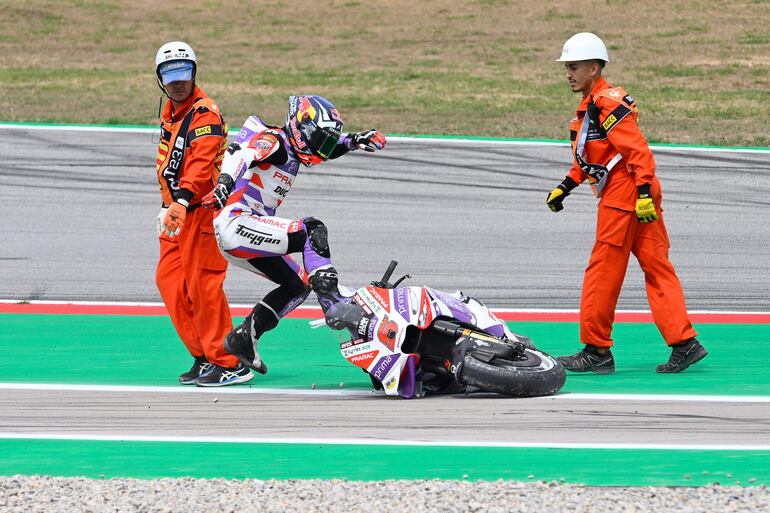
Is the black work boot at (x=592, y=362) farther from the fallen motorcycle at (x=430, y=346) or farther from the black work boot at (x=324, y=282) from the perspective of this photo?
the black work boot at (x=324, y=282)

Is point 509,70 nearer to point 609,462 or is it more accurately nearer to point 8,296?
point 8,296

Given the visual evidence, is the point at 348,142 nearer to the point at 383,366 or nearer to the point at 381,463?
the point at 383,366

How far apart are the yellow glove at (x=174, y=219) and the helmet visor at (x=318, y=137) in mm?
833

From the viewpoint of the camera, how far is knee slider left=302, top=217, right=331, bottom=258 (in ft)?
26.3

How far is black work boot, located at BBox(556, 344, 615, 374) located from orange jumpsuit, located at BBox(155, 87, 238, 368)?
2.07m

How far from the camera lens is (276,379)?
28.5ft

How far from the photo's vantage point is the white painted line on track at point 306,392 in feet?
25.9

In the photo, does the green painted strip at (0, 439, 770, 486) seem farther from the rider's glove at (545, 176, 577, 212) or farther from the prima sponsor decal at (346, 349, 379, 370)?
the rider's glove at (545, 176, 577, 212)

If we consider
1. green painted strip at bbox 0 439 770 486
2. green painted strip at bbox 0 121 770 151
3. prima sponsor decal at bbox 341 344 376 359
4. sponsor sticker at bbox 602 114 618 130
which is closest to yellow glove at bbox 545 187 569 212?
sponsor sticker at bbox 602 114 618 130

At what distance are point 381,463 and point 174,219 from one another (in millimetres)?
2106

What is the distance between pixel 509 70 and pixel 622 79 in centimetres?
208

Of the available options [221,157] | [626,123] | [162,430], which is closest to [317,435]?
[162,430]

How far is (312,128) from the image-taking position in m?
8.15

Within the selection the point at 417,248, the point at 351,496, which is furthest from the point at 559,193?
the point at 417,248
